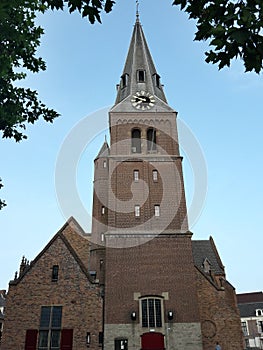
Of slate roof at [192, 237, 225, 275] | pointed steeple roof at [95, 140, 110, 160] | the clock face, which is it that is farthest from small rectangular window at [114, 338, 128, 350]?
pointed steeple roof at [95, 140, 110, 160]

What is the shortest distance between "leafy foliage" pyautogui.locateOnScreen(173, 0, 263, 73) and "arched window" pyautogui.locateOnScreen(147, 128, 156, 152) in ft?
79.6

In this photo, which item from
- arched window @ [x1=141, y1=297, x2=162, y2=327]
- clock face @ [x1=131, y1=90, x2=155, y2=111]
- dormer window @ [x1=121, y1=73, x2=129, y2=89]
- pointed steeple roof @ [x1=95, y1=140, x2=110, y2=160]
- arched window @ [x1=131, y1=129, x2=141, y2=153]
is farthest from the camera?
pointed steeple roof @ [x1=95, y1=140, x2=110, y2=160]

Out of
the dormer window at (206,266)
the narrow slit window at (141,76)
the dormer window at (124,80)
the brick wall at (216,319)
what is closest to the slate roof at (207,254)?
the dormer window at (206,266)

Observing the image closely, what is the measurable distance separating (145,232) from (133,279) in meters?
3.39

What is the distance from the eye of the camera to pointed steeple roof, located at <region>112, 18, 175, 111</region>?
32.6 meters

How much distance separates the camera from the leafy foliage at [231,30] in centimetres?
411

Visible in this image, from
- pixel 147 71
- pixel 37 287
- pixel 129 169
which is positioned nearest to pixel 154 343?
pixel 37 287

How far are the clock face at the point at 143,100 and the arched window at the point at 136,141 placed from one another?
7.29 feet

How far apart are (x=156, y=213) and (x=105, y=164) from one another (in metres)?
11.1

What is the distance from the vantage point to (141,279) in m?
23.1

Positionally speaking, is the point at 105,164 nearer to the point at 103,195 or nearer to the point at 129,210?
the point at 103,195

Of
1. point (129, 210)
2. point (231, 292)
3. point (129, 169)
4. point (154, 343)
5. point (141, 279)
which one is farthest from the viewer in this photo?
point (231, 292)

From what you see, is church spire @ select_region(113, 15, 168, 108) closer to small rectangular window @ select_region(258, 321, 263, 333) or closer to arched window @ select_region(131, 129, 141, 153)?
arched window @ select_region(131, 129, 141, 153)

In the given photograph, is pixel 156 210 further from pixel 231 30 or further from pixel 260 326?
pixel 260 326
